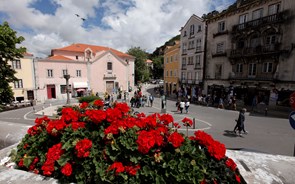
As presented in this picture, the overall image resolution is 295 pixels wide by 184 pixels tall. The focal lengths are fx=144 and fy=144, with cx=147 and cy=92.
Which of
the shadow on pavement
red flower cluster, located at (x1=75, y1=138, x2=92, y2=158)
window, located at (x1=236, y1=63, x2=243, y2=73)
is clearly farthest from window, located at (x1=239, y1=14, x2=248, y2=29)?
red flower cluster, located at (x1=75, y1=138, x2=92, y2=158)

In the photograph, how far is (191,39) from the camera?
25859 mm

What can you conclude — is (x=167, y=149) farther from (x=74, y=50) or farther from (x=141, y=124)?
(x=74, y=50)

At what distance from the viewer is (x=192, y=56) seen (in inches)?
1016

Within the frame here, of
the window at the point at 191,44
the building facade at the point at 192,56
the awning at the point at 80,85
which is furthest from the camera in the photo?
the awning at the point at 80,85

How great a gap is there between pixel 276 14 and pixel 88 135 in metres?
21.9

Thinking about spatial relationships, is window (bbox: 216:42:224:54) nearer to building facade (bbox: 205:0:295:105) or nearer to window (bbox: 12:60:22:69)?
building facade (bbox: 205:0:295:105)

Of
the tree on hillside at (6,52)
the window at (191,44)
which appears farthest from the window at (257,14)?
the tree on hillside at (6,52)

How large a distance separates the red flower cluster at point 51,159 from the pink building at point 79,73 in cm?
2759

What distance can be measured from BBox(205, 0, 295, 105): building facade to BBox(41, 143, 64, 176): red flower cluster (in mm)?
19031

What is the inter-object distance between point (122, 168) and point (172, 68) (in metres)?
31.3

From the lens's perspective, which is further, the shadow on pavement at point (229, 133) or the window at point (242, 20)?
the window at point (242, 20)

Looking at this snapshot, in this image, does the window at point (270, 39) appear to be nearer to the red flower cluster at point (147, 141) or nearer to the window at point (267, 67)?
the window at point (267, 67)

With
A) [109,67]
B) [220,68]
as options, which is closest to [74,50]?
[109,67]

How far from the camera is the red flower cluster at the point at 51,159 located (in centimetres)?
218
